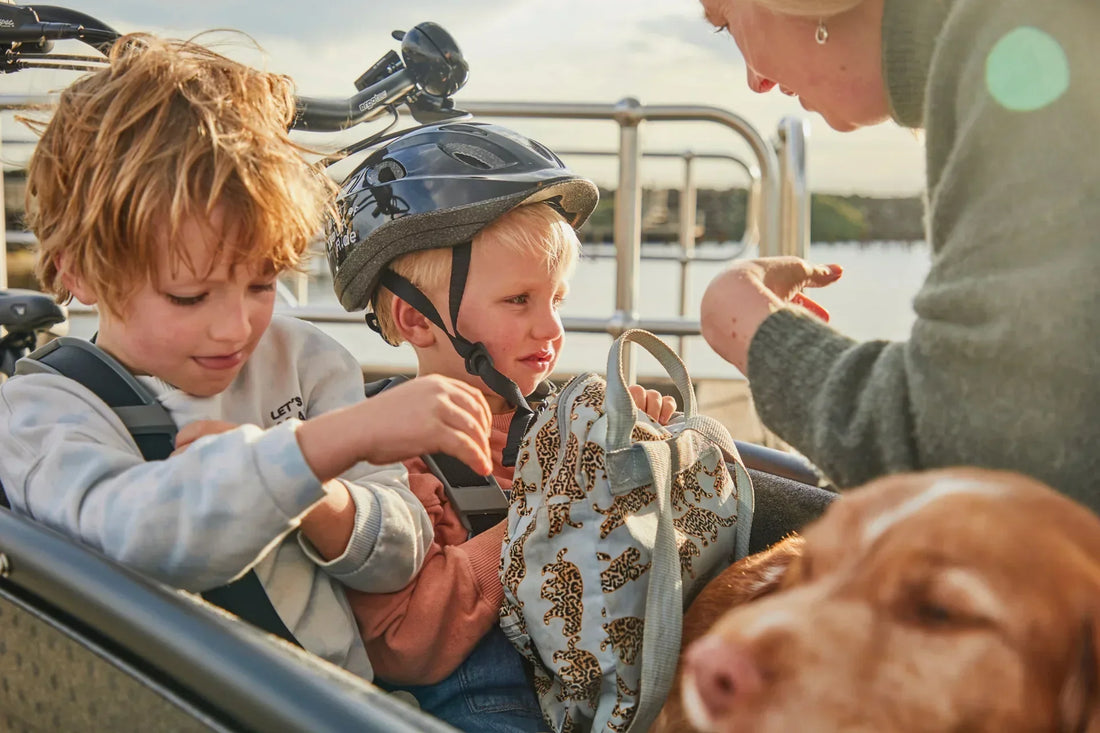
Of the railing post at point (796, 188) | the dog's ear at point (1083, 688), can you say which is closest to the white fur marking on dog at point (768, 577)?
the dog's ear at point (1083, 688)

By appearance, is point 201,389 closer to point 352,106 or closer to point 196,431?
point 196,431

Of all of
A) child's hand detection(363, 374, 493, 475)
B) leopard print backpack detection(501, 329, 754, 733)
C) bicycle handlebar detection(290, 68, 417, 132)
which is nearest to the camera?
child's hand detection(363, 374, 493, 475)

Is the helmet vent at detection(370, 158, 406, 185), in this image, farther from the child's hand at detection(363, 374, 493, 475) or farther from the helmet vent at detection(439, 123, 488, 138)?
the child's hand at detection(363, 374, 493, 475)

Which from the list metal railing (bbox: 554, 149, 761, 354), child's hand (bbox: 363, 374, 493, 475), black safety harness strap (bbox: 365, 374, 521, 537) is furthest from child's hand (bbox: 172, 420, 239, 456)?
metal railing (bbox: 554, 149, 761, 354)

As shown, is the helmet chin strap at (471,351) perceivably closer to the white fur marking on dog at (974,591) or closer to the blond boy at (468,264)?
the blond boy at (468,264)

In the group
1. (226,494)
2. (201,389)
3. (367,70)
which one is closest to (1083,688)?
(226,494)

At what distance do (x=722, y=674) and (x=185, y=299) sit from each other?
2.99 feet

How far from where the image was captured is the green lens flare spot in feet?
2.24

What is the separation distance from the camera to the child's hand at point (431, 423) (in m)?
0.96

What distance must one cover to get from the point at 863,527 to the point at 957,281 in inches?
8.4

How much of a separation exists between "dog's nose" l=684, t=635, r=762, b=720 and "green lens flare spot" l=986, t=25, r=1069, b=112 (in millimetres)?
422

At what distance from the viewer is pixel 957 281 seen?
706 mm

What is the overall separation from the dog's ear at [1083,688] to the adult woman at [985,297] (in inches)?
7.1

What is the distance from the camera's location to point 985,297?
26.7 inches
